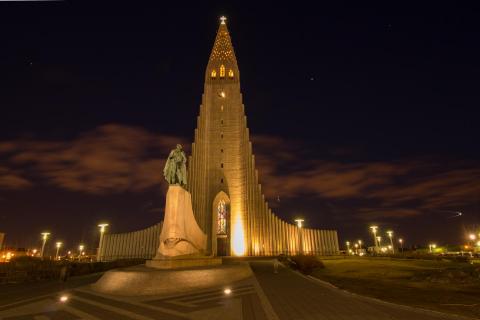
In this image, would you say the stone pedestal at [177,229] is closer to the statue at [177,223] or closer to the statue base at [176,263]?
the statue at [177,223]

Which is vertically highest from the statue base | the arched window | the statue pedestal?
the arched window

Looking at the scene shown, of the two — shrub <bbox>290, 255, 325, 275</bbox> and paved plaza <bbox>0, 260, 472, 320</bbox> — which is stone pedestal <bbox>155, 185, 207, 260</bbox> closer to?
paved plaza <bbox>0, 260, 472, 320</bbox>

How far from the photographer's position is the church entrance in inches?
1334

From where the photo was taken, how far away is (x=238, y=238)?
33469mm

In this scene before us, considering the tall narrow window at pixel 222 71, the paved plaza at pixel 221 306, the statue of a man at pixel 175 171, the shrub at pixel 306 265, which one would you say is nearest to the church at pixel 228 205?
the tall narrow window at pixel 222 71

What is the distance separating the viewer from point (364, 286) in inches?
460

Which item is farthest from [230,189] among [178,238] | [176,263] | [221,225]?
[176,263]

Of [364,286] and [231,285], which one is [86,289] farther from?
[364,286]

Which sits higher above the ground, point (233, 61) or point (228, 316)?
point (233, 61)

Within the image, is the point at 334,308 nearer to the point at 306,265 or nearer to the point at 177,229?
the point at 177,229

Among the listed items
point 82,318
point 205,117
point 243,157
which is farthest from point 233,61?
point 82,318

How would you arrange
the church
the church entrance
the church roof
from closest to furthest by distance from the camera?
the church → the church entrance → the church roof

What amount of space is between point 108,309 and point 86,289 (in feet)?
16.5

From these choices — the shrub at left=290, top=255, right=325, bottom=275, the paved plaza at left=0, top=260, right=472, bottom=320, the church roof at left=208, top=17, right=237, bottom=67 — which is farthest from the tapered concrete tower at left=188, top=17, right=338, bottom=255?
the paved plaza at left=0, top=260, right=472, bottom=320
